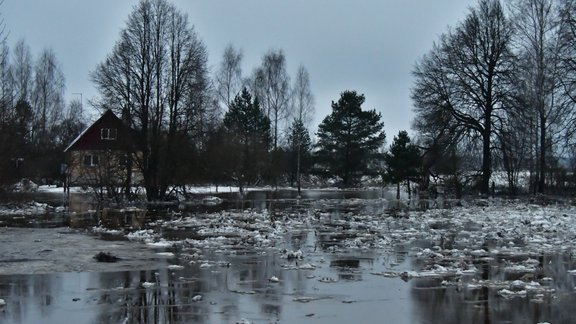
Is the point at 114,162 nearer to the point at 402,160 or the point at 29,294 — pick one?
the point at 402,160

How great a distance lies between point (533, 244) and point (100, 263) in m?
11.1

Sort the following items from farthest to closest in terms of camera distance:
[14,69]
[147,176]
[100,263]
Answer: [14,69], [147,176], [100,263]

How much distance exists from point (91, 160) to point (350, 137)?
44350mm

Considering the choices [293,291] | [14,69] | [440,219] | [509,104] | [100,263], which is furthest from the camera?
[14,69]

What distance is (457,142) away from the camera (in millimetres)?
44625

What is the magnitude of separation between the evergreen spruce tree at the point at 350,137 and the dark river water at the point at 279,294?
67.0 m

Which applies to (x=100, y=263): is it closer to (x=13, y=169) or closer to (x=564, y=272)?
(x=564, y=272)

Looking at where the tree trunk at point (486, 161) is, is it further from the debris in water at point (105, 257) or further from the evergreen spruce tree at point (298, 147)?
the debris in water at point (105, 257)

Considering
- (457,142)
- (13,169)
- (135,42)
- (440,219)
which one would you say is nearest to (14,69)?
(135,42)

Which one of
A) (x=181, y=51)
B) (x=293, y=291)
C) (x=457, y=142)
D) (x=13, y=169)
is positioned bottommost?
(x=293, y=291)

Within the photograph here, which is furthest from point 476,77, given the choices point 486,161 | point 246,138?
point 246,138

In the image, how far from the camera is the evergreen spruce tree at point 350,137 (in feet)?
265

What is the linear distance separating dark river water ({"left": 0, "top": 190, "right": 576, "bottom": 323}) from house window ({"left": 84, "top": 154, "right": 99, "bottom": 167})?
1058 inches

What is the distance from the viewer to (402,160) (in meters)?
48.6
